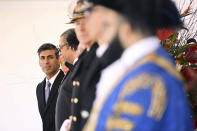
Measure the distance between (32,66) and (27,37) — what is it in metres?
0.32

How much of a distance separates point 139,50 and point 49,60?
1.63 meters

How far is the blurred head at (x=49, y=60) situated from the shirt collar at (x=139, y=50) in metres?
1.56

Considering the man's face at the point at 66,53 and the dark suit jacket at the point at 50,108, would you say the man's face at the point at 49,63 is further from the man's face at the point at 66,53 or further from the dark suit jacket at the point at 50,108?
the man's face at the point at 66,53

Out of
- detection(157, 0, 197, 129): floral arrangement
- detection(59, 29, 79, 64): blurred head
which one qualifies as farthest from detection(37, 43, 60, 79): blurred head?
detection(157, 0, 197, 129): floral arrangement

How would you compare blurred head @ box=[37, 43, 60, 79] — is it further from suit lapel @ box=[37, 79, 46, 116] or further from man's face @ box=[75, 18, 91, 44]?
man's face @ box=[75, 18, 91, 44]

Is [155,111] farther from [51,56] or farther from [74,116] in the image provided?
[51,56]

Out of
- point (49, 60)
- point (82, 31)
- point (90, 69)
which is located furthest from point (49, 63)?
point (90, 69)

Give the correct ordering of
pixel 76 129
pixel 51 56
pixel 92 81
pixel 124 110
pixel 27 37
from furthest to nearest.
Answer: pixel 27 37 → pixel 51 56 → pixel 76 129 → pixel 92 81 → pixel 124 110

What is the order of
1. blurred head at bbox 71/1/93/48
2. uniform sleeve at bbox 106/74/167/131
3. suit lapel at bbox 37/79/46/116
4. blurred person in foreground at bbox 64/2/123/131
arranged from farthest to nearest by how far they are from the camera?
suit lapel at bbox 37/79/46/116 → blurred head at bbox 71/1/93/48 → blurred person in foreground at bbox 64/2/123/131 → uniform sleeve at bbox 106/74/167/131

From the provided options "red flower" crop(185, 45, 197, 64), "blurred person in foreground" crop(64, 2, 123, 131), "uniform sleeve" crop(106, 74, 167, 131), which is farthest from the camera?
"red flower" crop(185, 45, 197, 64)

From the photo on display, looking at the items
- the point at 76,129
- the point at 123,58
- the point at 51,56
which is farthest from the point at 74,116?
the point at 51,56

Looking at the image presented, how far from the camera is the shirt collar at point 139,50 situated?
2.27 ft

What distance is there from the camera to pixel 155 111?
0.65 meters

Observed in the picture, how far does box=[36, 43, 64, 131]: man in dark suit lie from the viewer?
1.90 metres
